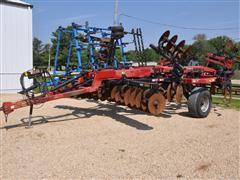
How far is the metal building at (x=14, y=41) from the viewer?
16.3 metres

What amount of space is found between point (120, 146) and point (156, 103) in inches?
49.7

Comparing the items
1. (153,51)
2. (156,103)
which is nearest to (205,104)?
(156,103)

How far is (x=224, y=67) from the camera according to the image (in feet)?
31.6

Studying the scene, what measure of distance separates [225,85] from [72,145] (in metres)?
5.85

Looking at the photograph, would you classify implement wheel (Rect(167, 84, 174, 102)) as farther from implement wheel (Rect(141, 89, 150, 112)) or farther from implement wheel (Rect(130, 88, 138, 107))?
implement wheel (Rect(141, 89, 150, 112))

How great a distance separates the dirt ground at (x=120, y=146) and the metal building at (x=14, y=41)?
28.6ft

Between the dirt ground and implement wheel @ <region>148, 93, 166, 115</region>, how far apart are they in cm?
53

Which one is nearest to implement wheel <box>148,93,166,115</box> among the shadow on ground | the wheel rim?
the shadow on ground

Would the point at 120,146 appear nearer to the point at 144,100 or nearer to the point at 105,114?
the point at 144,100

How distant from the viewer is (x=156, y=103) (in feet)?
20.2

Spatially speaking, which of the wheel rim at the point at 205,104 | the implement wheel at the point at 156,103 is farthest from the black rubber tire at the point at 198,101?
the implement wheel at the point at 156,103

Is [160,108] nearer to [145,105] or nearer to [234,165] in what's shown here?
[145,105]

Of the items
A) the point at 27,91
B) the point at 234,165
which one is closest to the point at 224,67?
the point at 234,165

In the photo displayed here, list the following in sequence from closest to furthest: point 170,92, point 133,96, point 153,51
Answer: point 133,96
point 170,92
point 153,51
